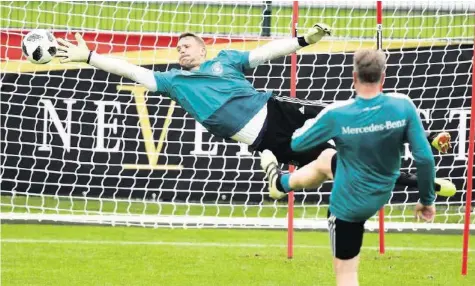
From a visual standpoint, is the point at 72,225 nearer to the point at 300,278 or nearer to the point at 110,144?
the point at 110,144

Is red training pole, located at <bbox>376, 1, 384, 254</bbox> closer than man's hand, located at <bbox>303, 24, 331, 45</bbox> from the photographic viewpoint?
No

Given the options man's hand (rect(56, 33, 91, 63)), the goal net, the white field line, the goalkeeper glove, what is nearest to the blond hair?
the goalkeeper glove

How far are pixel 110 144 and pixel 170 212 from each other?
1179 millimetres

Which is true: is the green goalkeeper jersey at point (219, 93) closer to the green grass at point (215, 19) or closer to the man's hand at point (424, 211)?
the man's hand at point (424, 211)

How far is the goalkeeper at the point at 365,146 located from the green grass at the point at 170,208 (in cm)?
696

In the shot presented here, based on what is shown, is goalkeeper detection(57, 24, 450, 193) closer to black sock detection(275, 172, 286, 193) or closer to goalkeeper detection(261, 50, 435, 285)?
black sock detection(275, 172, 286, 193)

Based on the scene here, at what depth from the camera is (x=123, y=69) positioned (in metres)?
9.10

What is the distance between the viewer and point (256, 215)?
14203 mm

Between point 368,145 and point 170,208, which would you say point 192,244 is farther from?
point 368,145

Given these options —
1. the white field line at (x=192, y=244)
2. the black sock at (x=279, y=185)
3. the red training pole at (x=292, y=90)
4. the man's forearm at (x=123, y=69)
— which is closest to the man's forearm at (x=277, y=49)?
the man's forearm at (x=123, y=69)

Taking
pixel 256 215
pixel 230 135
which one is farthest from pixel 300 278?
pixel 256 215

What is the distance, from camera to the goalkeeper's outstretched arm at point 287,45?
8.66 metres

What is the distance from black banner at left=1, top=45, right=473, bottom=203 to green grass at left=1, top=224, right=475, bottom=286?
2.66 ft

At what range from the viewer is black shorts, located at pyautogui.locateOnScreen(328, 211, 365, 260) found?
22.9ft
